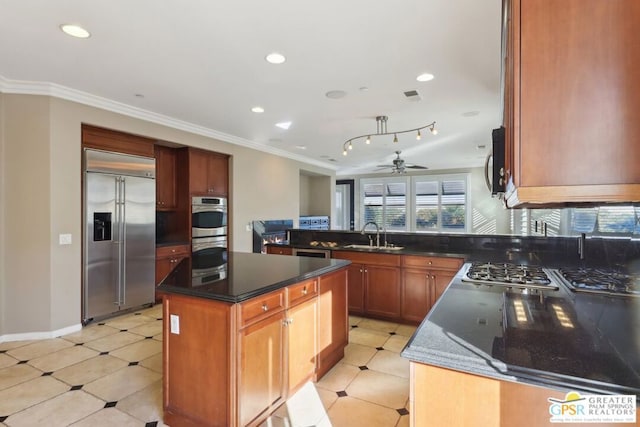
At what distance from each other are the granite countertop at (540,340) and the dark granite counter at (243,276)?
0.96 m

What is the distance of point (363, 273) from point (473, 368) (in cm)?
→ 296

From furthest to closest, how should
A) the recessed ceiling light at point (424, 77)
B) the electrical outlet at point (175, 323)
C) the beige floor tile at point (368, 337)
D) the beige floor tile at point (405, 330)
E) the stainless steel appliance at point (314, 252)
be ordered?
the stainless steel appliance at point (314, 252)
the beige floor tile at point (405, 330)
the beige floor tile at point (368, 337)
the recessed ceiling light at point (424, 77)
the electrical outlet at point (175, 323)

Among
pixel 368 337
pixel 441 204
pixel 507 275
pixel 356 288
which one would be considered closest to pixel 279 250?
pixel 356 288

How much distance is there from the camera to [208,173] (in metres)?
5.50

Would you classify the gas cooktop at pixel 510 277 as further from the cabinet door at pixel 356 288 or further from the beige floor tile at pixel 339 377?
the cabinet door at pixel 356 288

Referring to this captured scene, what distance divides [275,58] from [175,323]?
2233 millimetres

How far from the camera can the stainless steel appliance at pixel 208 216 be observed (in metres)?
5.23

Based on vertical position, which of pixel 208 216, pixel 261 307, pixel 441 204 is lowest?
pixel 261 307

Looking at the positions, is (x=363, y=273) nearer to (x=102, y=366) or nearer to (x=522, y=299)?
(x=522, y=299)

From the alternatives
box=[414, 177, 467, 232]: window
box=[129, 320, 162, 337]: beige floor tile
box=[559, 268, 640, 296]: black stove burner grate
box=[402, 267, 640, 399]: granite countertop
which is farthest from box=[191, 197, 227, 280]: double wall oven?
box=[414, 177, 467, 232]: window

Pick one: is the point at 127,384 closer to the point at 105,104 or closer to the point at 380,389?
the point at 380,389

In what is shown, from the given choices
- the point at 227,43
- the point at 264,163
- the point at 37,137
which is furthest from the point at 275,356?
the point at 264,163

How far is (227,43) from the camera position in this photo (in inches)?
102

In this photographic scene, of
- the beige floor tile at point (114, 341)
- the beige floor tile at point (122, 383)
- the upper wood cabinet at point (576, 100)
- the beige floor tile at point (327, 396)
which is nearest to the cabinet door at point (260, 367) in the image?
the beige floor tile at point (327, 396)
